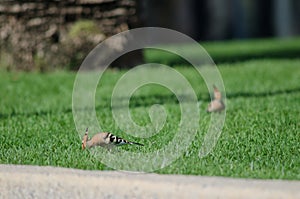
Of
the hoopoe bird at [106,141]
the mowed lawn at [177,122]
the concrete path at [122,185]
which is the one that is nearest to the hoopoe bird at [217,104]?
the mowed lawn at [177,122]

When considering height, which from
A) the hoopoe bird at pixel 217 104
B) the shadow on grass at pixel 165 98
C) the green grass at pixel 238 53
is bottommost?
the green grass at pixel 238 53

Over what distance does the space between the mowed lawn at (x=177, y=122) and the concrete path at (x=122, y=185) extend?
0.32 m

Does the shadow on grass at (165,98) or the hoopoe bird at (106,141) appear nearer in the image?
the hoopoe bird at (106,141)

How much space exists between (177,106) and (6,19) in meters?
3.93

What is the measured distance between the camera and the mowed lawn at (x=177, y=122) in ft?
17.7

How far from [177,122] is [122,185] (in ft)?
7.69

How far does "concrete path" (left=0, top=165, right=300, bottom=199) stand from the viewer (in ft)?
14.8

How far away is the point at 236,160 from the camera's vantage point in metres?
5.44

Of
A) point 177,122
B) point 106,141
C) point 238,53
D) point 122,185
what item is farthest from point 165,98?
point 238,53

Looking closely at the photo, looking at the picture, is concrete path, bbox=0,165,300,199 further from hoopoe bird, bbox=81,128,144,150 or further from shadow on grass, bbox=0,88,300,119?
shadow on grass, bbox=0,88,300,119

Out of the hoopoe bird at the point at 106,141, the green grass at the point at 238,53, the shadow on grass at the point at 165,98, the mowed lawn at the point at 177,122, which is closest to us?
the mowed lawn at the point at 177,122

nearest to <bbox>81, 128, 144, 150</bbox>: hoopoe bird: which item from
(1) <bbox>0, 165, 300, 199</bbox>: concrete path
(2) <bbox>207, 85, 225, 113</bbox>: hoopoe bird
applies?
(1) <bbox>0, 165, 300, 199</bbox>: concrete path

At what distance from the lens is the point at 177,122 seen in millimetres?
A: 7094

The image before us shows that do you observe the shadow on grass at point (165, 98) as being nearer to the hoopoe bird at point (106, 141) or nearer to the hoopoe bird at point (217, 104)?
the hoopoe bird at point (217, 104)
